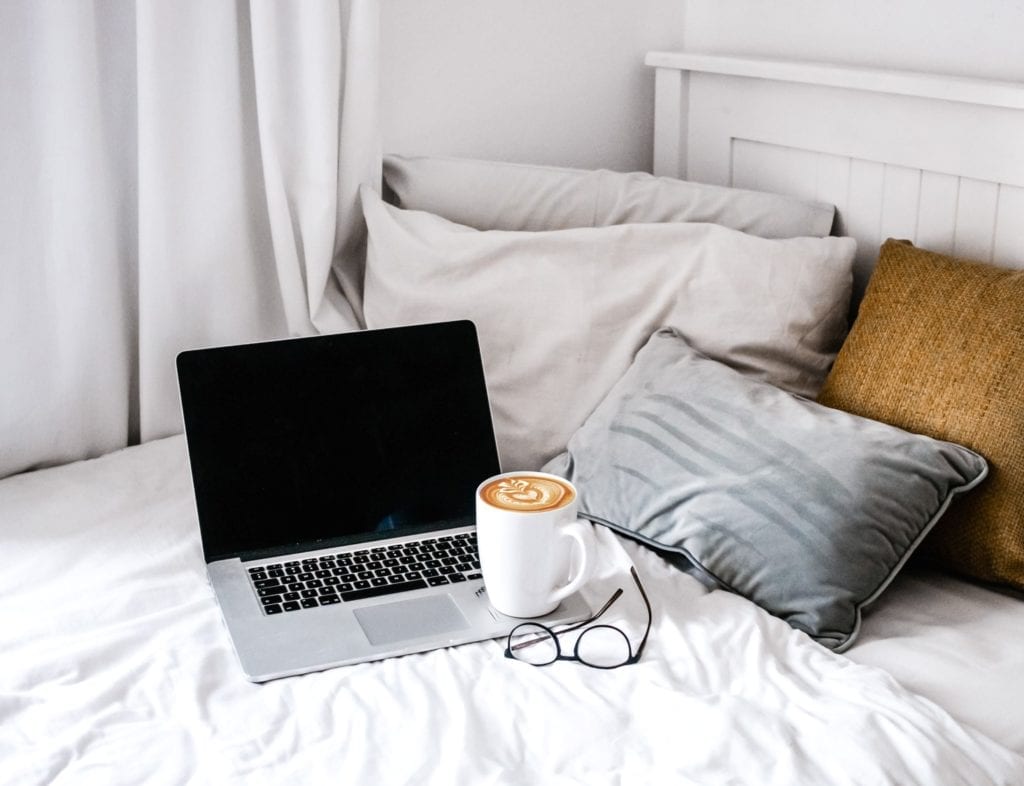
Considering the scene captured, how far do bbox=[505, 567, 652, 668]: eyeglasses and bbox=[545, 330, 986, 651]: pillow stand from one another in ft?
0.42

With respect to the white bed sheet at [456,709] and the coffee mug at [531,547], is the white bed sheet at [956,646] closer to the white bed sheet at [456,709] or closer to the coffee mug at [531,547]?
the white bed sheet at [456,709]

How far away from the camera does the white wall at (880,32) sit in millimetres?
1369

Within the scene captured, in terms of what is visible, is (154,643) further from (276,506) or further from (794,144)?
(794,144)

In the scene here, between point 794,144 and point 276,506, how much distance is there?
0.89 meters

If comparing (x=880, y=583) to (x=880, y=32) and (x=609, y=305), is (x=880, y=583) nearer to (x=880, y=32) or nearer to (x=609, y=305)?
(x=609, y=305)

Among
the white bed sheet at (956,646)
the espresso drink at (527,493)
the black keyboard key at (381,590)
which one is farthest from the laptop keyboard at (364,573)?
the white bed sheet at (956,646)

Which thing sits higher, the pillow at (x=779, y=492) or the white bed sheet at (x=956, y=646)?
the pillow at (x=779, y=492)

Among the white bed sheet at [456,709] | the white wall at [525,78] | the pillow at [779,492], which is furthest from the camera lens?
the white wall at [525,78]

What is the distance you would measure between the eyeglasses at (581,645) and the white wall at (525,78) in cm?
90

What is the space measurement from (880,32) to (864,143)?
16 cm

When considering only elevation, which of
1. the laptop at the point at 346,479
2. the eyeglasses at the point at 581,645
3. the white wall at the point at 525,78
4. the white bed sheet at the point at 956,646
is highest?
the white wall at the point at 525,78

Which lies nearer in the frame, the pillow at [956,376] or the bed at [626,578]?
the bed at [626,578]

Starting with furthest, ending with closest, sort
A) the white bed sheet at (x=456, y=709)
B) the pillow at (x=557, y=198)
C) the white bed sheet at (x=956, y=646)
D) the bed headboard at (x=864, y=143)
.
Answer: the pillow at (x=557, y=198)
the bed headboard at (x=864, y=143)
the white bed sheet at (x=956, y=646)
the white bed sheet at (x=456, y=709)

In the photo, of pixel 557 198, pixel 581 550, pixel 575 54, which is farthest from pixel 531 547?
pixel 575 54
